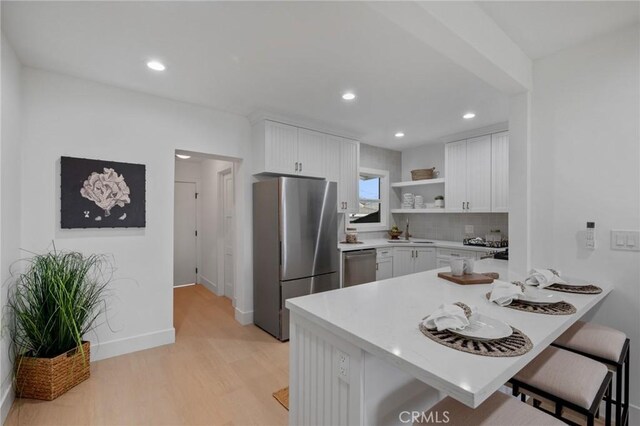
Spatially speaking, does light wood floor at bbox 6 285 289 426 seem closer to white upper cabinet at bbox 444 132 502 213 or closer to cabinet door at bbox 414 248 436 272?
cabinet door at bbox 414 248 436 272

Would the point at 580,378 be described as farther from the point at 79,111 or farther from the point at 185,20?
the point at 79,111

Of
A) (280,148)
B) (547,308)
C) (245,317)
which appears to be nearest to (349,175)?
(280,148)

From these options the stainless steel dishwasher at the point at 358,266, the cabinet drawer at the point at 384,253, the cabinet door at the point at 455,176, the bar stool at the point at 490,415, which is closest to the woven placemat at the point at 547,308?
the bar stool at the point at 490,415

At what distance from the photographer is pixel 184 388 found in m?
2.28

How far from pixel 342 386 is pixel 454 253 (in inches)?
132

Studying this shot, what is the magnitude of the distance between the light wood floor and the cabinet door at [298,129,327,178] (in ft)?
6.50

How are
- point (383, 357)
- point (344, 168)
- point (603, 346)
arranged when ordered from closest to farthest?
A: point (383, 357) < point (603, 346) < point (344, 168)

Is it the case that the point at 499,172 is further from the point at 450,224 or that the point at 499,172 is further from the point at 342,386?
the point at 342,386

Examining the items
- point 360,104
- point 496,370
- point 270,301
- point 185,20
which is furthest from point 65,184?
point 496,370

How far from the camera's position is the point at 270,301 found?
329 cm

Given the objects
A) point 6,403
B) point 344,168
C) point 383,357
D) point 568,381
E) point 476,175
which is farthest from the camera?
point 344,168

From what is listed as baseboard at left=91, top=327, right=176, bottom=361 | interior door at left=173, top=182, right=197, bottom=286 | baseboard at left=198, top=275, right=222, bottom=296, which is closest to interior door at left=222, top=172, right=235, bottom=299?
baseboard at left=198, top=275, right=222, bottom=296

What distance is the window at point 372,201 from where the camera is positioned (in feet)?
16.1

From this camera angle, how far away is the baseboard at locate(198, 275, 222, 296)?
192 inches
